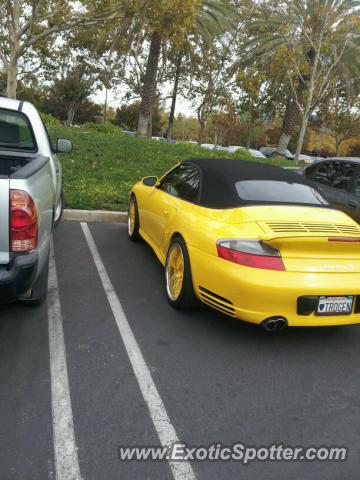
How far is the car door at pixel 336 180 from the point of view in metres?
6.32

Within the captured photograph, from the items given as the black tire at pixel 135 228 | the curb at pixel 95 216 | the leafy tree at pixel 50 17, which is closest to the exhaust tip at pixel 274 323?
the black tire at pixel 135 228

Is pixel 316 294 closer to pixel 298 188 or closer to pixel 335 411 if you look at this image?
pixel 335 411

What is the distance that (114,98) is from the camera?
107ft

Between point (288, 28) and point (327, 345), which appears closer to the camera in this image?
point (327, 345)

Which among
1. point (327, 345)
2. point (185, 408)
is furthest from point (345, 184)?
point (185, 408)

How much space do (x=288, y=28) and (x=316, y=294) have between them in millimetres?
15412

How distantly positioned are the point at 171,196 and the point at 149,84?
44.3ft

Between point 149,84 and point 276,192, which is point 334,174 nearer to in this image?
point 276,192

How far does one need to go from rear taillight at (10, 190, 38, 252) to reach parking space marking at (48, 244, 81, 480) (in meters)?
Answer: 0.87

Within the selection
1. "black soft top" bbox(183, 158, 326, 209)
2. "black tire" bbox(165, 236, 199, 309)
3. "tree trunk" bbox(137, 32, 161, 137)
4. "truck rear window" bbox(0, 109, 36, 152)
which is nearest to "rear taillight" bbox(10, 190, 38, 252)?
"black tire" bbox(165, 236, 199, 309)

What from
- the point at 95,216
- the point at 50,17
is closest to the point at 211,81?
the point at 50,17

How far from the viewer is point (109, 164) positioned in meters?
11.0

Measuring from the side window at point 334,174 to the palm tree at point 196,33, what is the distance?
Answer: 11.1 m

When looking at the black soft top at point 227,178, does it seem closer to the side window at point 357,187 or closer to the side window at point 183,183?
the side window at point 183,183
